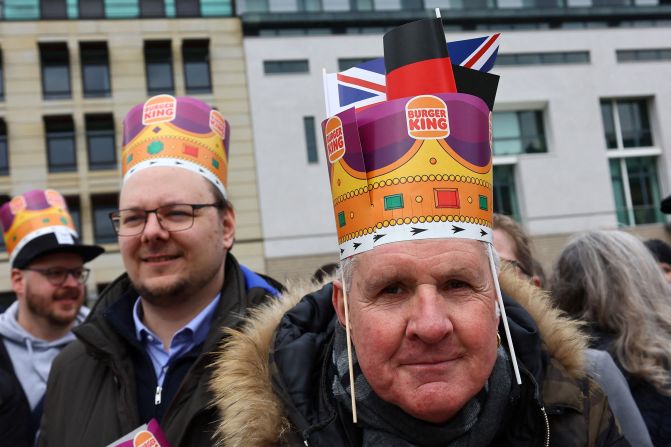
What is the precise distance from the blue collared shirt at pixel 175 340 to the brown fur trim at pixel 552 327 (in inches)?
47.0

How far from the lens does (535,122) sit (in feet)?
74.2

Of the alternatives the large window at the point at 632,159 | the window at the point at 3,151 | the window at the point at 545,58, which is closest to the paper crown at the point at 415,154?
the window at the point at 3,151

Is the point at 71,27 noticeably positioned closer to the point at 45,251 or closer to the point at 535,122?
the point at 535,122

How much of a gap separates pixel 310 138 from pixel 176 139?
17954 mm

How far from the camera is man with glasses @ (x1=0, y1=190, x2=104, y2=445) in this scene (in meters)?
3.57

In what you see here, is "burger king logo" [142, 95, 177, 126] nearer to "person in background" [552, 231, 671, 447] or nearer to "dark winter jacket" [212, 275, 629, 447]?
"dark winter jacket" [212, 275, 629, 447]

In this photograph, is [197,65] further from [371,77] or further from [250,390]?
[250,390]

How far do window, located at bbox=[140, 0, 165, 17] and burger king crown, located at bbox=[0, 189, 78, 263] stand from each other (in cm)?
1766

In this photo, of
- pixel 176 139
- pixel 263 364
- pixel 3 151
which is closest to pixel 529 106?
pixel 3 151

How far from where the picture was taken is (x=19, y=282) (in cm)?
396

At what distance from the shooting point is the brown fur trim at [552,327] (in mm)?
1967

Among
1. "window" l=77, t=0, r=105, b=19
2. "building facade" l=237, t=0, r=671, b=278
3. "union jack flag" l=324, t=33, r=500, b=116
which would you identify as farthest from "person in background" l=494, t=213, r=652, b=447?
"window" l=77, t=0, r=105, b=19

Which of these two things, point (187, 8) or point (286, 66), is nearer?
point (187, 8)

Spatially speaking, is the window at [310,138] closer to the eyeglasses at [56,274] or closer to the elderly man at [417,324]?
the eyeglasses at [56,274]
